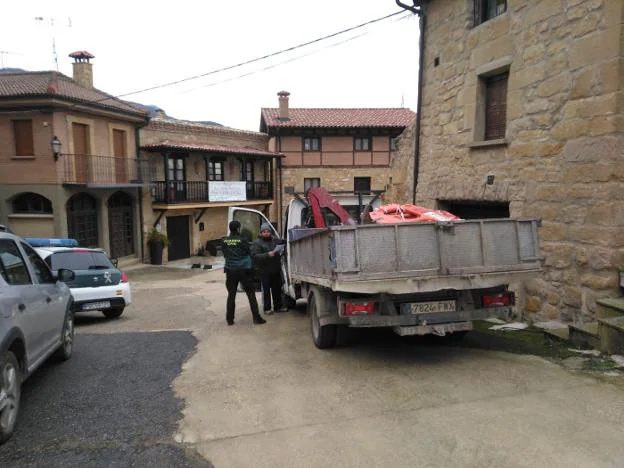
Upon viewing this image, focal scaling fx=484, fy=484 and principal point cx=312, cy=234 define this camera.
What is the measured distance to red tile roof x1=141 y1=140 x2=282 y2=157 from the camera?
71.2ft

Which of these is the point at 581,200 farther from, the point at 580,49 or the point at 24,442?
the point at 24,442

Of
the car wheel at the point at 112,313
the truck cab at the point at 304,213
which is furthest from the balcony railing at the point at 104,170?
the truck cab at the point at 304,213

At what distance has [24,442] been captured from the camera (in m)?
3.54

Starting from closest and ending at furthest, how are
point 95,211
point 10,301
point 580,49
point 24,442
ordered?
point 24,442
point 10,301
point 580,49
point 95,211

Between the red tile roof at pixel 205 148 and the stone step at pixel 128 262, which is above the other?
the red tile roof at pixel 205 148

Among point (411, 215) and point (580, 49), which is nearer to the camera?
point (580, 49)

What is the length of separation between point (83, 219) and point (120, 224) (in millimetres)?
2088

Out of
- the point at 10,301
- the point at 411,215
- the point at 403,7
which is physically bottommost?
the point at 10,301

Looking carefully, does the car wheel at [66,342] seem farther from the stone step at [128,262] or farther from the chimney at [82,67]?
the chimney at [82,67]

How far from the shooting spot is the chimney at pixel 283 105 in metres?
29.6

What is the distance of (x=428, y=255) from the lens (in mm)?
4688

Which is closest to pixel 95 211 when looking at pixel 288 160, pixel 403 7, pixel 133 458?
pixel 288 160

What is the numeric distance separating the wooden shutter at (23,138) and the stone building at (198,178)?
196 inches

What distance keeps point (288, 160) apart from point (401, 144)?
62.0 feet
